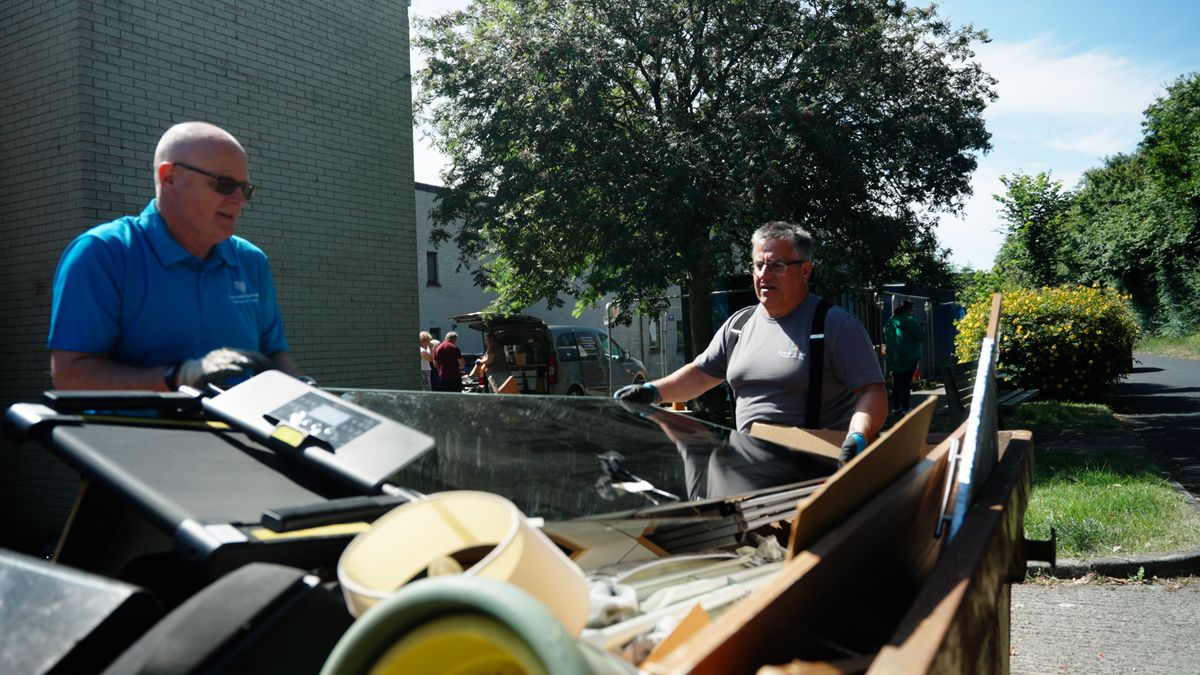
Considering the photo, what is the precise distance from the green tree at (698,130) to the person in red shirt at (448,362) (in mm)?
1834

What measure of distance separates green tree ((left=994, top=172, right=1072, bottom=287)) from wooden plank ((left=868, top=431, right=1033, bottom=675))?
90.7 feet

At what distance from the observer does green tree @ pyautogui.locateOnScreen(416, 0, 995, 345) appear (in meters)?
11.8

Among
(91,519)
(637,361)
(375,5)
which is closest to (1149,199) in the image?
(637,361)

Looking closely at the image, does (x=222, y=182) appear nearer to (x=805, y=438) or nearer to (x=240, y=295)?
(x=240, y=295)

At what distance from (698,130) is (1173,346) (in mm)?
36935

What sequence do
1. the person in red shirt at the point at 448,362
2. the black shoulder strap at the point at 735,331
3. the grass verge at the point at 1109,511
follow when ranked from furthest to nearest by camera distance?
the person in red shirt at the point at 448,362
the grass verge at the point at 1109,511
the black shoulder strap at the point at 735,331

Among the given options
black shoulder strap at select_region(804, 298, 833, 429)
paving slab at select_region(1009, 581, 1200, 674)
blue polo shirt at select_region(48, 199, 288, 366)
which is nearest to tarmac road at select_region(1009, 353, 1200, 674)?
paving slab at select_region(1009, 581, 1200, 674)

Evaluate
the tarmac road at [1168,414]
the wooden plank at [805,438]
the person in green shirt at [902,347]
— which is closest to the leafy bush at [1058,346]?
the tarmac road at [1168,414]

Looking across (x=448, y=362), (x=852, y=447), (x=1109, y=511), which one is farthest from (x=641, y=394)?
(x=448, y=362)

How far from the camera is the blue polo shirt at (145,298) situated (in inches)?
89.7

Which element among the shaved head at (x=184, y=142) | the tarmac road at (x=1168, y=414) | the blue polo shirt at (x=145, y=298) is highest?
the shaved head at (x=184, y=142)

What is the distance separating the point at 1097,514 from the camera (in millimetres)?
6168

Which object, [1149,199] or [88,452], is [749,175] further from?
[1149,199]

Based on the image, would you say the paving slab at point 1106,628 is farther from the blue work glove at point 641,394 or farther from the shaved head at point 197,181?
the shaved head at point 197,181
